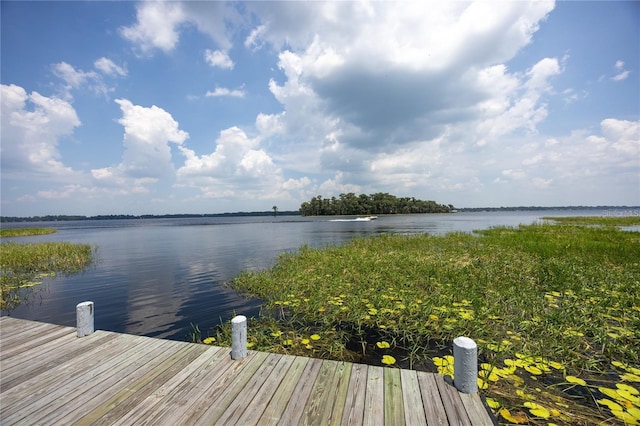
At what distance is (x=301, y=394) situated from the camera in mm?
4289

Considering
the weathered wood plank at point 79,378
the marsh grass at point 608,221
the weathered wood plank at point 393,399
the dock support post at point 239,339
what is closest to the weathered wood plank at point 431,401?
the weathered wood plank at point 393,399

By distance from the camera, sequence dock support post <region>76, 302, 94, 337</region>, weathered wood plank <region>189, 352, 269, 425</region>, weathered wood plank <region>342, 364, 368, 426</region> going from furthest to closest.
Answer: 1. dock support post <region>76, 302, 94, 337</region>
2. weathered wood plank <region>189, 352, 269, 425</region>
3. weathered wood plank <region>342, 364, 368, 426</region>

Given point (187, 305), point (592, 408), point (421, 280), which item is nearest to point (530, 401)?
point (592, 408)

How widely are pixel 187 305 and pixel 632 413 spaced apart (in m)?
13.5

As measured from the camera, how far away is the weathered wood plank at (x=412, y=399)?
146 inches

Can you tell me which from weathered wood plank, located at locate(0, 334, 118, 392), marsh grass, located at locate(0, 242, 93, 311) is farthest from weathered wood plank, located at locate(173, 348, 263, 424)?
marsh grass, located at locate(0, 242, 93, 311)

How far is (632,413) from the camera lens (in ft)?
14.4

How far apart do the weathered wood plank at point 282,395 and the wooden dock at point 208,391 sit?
0.02m

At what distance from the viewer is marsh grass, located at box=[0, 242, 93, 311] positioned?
13.4m

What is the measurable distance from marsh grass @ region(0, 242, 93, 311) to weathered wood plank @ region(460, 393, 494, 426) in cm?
1817

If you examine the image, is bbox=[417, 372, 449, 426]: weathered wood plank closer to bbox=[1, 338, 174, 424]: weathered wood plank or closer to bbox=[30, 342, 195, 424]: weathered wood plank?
bbox=[30, 342, 195, 424]: weathered wood plank

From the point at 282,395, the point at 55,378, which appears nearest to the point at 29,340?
the point at 55,378

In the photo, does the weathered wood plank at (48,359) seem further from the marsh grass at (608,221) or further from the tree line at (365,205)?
the tree line at (365,205)

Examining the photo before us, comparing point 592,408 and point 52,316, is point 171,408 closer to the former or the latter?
point 592,408
